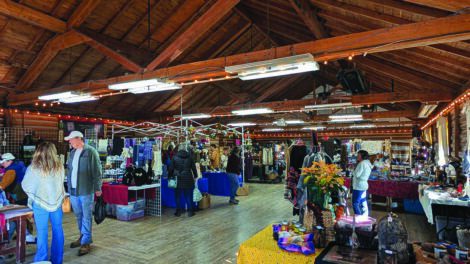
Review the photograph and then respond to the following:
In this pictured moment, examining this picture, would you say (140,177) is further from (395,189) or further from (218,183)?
(395,189)

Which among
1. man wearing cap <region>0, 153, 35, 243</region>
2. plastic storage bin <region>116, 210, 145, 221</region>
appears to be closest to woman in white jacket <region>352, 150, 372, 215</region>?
plastic storage bin <region>116, 210, 145, 221</region>

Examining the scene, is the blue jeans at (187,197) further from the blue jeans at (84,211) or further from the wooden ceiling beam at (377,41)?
the wooden ceiling beam at (377,41)

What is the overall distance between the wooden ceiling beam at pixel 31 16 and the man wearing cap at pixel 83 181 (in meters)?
3.25

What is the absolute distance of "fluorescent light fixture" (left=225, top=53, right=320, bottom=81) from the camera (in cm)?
407

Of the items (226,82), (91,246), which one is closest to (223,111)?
(226,82)

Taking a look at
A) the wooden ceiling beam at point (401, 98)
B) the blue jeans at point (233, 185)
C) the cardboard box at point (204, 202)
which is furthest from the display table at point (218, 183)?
the wooden ceiling beam at point (401, 98)

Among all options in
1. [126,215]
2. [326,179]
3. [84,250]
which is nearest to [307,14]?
[326,179]

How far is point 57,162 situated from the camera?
3.72 m

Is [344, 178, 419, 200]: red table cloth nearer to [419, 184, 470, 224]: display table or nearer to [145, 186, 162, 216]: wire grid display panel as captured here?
[419, 184, 470, 224]: display table

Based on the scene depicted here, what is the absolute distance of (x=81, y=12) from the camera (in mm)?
6434

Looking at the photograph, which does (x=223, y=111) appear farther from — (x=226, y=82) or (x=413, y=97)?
(x=413, y=97)

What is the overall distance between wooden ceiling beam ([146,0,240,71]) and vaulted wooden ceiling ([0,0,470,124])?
0.02 m

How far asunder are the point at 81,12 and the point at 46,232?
16.0 feet

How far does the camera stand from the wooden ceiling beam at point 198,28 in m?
5.13
